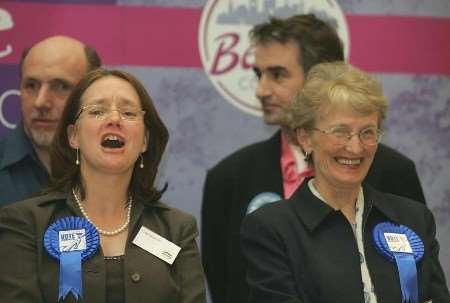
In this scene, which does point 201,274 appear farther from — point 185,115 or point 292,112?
point 185,115

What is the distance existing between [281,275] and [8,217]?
92cm

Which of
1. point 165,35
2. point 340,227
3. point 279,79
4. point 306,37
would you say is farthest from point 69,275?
point 165,35

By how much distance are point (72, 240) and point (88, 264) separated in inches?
3.8

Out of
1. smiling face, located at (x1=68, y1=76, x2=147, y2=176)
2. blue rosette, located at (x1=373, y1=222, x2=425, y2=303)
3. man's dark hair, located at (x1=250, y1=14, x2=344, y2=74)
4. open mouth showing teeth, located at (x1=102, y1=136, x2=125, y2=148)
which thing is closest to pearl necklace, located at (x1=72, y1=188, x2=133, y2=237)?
smiling face, located at (x1=68, y1=76, x2=147, y2=176)

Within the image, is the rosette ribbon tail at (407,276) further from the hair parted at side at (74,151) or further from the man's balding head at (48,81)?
the man's balding head at (48,81)

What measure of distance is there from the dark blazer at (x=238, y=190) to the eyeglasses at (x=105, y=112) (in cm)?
85

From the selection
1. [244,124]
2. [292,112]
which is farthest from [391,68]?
[292,112]

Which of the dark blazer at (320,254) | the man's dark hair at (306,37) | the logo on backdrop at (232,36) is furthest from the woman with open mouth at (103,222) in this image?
the logo on backdrop at (232,36)

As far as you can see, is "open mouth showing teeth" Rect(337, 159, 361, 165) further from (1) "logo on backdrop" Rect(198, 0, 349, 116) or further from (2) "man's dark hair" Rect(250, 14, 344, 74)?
(1) "logo on backdrop" Rect(198, 0, 349, 116)

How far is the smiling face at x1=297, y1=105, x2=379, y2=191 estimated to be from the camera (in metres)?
3.06

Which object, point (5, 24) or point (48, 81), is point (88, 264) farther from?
point (5, 24)

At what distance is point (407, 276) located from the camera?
2.98m

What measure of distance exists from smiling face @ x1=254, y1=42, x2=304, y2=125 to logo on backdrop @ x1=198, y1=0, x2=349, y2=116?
61 cm

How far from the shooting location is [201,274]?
9.89 feet
